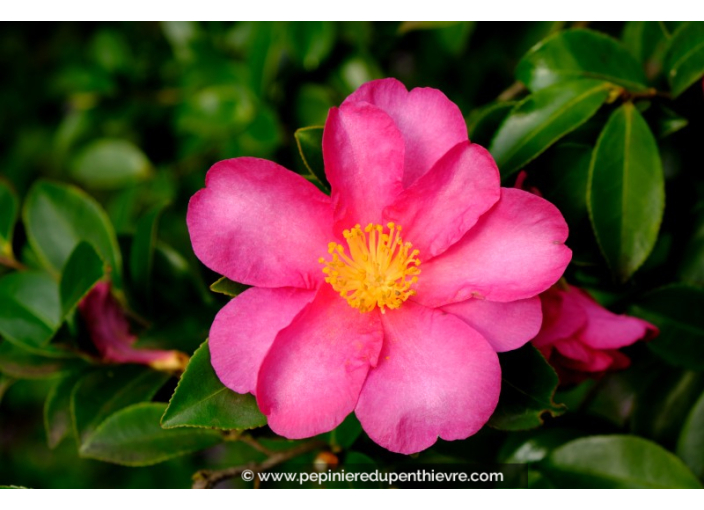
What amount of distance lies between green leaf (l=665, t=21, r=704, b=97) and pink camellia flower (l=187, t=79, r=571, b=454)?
359 mm

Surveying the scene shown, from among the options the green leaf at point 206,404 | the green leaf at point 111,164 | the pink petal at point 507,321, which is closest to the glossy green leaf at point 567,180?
the pink petal at point 507,321

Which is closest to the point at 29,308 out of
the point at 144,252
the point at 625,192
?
the point at 144,252

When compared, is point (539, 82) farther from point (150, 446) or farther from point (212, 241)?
point (150, 446)

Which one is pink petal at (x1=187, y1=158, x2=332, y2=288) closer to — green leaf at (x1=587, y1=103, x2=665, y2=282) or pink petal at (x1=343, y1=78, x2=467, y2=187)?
pink petal at (x1=343, y1=78, x2=467, y2=187)

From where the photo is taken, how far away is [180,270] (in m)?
1.15

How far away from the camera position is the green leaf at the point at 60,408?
1.03 m

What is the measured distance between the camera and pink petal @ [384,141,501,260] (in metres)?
0.74

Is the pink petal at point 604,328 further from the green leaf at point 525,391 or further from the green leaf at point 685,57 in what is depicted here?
the green leaf at point 685,57

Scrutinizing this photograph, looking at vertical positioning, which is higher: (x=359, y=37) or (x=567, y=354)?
(x=359, y=37)

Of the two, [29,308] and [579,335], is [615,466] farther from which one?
[29,308]

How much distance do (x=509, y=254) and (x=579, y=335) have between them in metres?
0.17

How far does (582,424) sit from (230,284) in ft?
2.11

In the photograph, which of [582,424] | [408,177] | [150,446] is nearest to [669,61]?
[408,177]

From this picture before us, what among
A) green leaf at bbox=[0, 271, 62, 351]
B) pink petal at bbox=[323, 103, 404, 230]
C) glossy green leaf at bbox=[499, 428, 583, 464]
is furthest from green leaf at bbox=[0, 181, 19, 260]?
glossy green leaf at bbox=[499, 428, 583, 464]
